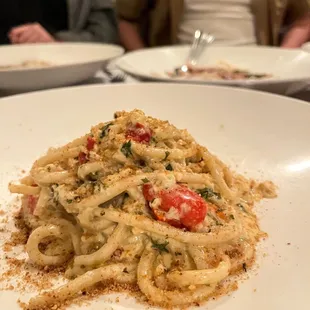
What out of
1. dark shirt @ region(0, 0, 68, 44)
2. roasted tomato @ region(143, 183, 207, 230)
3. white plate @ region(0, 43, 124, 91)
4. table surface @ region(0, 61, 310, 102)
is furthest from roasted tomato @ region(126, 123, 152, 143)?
dark shirt @ region(0, 0, 68, 44)

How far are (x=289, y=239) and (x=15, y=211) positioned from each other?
73 cm

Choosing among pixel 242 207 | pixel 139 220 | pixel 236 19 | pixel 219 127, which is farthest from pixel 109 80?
pixel 236 19

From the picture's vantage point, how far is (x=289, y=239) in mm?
1048

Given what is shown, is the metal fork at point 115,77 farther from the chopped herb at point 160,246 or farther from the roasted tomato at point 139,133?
the chopped herb at point 160,246

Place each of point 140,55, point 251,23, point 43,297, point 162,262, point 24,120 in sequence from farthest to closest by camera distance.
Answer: point 251,23, point 140,55, point 24,120, point 162,262, point 43,297

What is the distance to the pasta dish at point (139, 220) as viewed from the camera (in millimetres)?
936

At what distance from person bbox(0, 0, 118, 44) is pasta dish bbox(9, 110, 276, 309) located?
117 inches

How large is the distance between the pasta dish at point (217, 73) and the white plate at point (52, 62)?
13.9 inches

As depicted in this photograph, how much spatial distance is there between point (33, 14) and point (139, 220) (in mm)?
3830

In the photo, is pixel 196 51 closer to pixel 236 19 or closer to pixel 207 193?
pixel 236 19

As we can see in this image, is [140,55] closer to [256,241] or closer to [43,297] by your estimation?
[256,241]

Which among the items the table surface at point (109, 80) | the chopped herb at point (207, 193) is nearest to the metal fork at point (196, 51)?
the table surface at point (109, 80)

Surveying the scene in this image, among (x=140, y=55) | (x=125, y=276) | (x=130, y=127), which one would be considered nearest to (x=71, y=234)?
(x=125, y=276)

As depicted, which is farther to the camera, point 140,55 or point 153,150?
point 140,55
